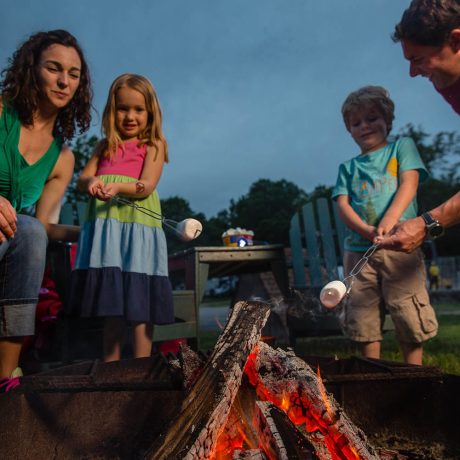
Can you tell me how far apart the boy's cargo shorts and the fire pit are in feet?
2.53

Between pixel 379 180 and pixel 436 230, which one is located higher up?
pixel 379 180

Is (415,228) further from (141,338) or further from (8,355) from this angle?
(8,355)

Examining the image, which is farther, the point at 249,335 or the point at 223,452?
the point at 249,335

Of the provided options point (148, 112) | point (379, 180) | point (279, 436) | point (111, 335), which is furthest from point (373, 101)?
point (279, 436)

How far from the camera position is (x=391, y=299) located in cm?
258

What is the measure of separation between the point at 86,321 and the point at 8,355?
2.64 ft

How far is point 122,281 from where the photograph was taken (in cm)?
236

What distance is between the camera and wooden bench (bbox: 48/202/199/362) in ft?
8.92

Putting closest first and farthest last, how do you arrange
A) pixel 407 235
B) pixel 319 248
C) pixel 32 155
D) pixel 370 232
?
pixel 407 235 → pixel 32 155 → pixel 370 232 → pixel 319 248

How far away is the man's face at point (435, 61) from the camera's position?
1.89 meters

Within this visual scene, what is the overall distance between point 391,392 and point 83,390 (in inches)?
41.3

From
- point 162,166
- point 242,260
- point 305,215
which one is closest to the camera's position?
point 162,166

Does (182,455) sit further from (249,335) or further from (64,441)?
(64,441)

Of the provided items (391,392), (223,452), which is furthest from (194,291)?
(223,452)
